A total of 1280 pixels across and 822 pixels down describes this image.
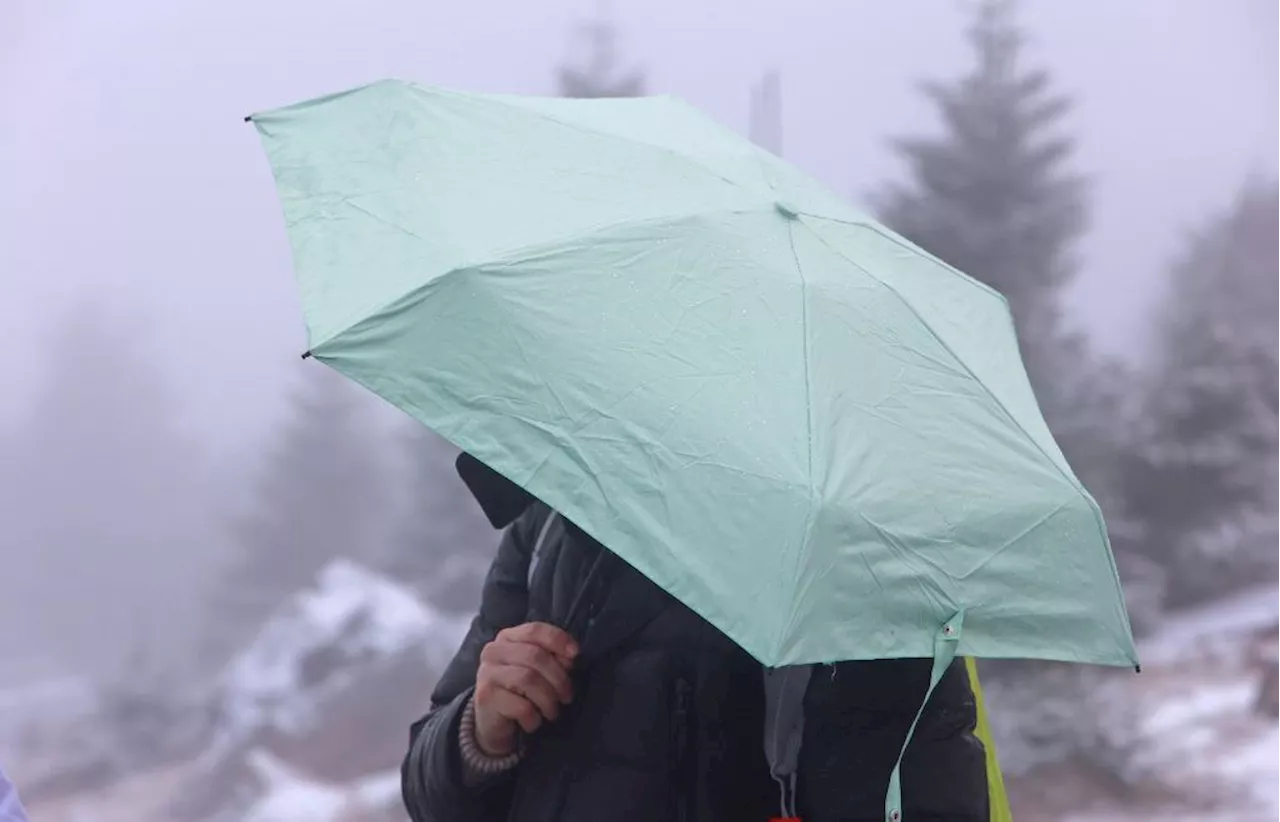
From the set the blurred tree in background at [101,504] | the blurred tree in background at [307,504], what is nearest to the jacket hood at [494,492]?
the blurred tree in background at [307,504]

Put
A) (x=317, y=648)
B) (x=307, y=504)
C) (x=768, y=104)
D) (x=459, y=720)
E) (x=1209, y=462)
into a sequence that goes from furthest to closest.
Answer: (x=307, y=504)
(x=768, y=104)
(x=1209, y=462)
(x=317, y=648)
(x=459, y=720)

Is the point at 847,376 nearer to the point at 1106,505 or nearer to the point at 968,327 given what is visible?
the point at 968,327

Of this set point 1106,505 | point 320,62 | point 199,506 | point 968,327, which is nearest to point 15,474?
point 199,506

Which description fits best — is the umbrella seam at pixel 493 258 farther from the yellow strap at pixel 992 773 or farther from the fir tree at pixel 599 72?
the fir tree at pixel 599 72

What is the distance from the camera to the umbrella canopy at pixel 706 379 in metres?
1.31

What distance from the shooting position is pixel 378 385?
137 cm

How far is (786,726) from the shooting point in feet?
4.71

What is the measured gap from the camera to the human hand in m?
1.44

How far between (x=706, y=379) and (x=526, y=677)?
0.38m

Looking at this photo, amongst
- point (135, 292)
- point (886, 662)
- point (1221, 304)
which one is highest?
point (135, 292)

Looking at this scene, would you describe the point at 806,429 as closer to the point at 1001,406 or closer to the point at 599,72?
the point at 1001,406

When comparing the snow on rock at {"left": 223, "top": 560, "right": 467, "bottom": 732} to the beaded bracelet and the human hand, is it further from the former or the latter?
the human hand

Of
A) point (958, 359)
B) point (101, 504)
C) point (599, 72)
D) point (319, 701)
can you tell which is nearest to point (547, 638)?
point (958, 359)

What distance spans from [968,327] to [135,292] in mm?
14099
